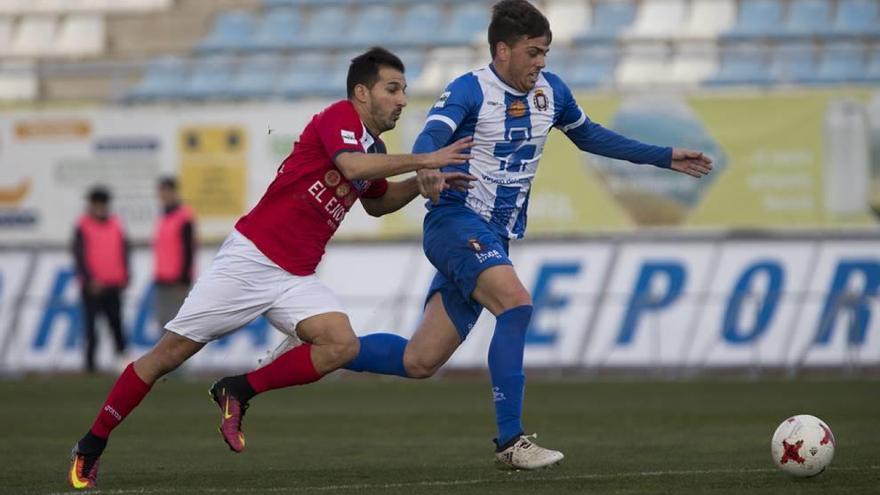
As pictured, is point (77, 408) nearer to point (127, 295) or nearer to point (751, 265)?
point (127, 295)

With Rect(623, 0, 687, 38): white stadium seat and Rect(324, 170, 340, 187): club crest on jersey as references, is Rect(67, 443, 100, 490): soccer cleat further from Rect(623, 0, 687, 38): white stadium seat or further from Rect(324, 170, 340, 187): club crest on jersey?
Rect(623, 0, 687, 38): white stadium seat

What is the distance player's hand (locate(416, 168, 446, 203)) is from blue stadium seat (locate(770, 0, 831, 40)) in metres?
14.0

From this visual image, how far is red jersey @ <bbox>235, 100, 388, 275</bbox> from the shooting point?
7855 mm

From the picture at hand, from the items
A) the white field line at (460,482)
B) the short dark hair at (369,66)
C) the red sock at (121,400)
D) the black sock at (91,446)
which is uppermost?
the short dark hair at (369,66)

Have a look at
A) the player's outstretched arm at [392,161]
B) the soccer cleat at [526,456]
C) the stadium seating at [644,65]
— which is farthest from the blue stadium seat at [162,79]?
the soccer cleat at [526,456]

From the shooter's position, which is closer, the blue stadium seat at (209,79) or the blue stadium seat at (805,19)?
the blue stadium seat at (805,19)

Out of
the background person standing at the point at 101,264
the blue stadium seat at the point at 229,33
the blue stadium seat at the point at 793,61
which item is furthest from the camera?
the blue stadium seat at the point at 229,33

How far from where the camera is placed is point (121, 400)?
25.5 feet

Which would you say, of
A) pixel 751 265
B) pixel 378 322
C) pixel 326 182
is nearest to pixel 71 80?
pixel 378 322

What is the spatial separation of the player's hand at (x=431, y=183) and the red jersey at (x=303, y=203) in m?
0.49

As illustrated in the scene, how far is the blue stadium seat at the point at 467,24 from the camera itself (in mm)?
22422

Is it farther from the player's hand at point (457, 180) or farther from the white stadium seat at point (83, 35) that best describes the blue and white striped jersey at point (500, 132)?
the white stadium seat at point (83, 35)

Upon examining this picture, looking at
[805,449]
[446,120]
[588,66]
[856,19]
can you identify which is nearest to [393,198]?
[446,120]

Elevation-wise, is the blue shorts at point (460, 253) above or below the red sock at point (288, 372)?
above
